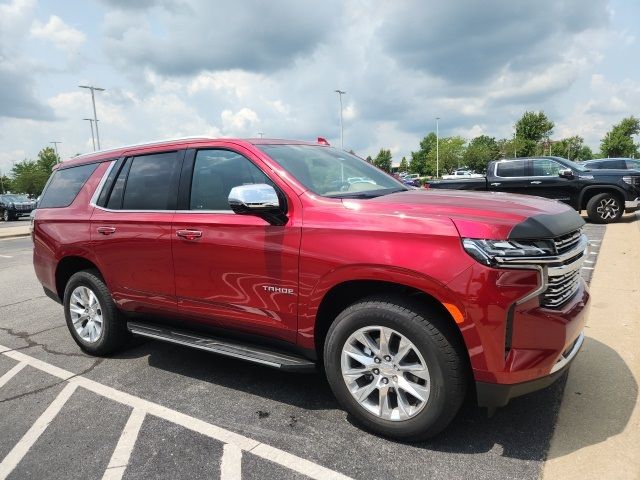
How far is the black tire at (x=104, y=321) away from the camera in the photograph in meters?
4.38

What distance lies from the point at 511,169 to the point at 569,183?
1.50 meters

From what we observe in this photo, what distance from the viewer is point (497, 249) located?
2.47 meters

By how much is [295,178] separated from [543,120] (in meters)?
64.6

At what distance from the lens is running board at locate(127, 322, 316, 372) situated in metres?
3.13

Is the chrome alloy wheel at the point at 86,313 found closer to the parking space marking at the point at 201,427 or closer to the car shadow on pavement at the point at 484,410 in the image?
the parking space marking at the point at 201,427

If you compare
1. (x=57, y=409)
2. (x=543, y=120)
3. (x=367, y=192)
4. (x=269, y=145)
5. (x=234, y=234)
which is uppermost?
(x=543, y=120)

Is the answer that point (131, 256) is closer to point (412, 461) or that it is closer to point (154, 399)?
point (154, 399)

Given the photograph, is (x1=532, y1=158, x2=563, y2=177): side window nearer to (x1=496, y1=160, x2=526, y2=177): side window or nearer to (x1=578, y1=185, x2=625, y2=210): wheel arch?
(x1=496, y1=160, x2=526, y2=177): side window

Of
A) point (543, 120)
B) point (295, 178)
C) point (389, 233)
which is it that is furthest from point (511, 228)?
point (543, 120)

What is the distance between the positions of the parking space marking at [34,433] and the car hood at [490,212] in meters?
2.49

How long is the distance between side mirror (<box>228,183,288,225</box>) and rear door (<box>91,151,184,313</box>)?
92cm

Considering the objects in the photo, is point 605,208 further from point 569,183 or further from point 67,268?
point 67,268

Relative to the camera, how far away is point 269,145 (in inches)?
144

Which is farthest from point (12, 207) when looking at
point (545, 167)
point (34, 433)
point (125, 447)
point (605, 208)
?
point (125, 447)
